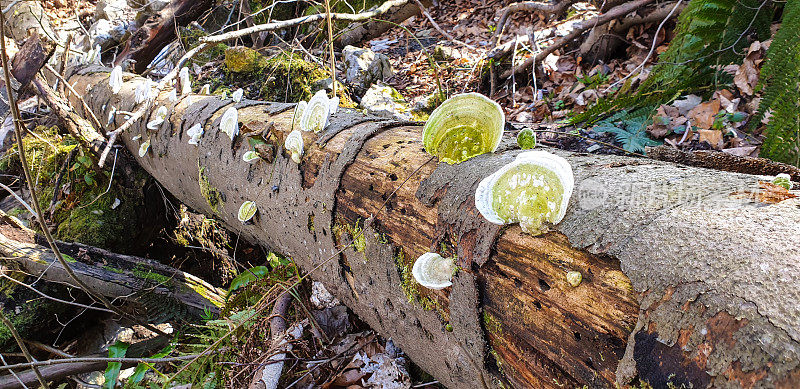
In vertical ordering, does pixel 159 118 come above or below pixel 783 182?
below

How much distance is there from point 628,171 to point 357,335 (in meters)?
1.92

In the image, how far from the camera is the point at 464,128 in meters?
1.66

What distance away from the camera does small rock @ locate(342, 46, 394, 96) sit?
6.00 metres

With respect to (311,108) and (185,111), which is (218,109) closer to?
(185,111)

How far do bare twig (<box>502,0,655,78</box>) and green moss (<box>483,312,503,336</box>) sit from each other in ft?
14.4

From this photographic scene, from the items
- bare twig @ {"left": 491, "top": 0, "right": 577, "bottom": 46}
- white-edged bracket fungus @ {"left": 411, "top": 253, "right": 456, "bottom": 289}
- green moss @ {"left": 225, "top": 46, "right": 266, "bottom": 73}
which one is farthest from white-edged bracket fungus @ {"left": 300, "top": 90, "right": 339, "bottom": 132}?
bare twig @ {"left": 491, "top": 0, "right": 577, "bottom": 46}

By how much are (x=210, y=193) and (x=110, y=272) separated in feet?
3.68

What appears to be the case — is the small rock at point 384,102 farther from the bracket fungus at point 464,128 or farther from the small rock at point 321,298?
the bracket fungus at point 464,128

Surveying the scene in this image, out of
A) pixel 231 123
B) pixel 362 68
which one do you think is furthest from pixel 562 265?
pixel 362 68

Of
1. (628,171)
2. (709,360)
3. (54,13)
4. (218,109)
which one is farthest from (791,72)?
(54,13)

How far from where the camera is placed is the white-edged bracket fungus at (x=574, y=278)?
1119mm

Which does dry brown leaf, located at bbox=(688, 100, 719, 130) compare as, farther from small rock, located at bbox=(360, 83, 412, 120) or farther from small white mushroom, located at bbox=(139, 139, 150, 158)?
small white mushroom, located at bbox=(139, 139, 150, 158)

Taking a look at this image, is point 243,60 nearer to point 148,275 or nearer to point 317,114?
point 148,275

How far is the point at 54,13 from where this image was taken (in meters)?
11.9
